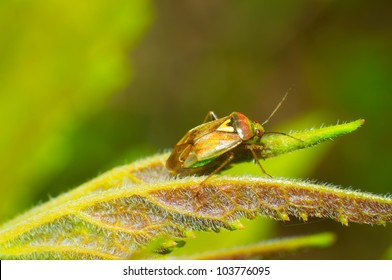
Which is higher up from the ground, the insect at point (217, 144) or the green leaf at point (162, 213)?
the insect at point (217, 144)

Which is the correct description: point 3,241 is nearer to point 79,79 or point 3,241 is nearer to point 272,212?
point 272,212

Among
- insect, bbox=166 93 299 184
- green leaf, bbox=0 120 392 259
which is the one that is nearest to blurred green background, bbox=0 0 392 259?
insect, bbox=166 93 299 184

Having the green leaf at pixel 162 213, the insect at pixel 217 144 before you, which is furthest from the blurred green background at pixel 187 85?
the green leaf at pixel 162 213

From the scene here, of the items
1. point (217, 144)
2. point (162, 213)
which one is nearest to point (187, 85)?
point (217, 144)

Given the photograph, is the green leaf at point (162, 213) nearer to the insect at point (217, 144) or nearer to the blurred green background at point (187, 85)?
the insect at point (217, 144)

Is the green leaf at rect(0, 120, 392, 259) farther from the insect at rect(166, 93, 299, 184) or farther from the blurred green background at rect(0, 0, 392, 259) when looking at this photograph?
the blurred green background at rect(0, 0, 392, 259)
